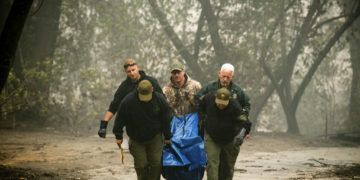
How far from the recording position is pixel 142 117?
744 centimetres

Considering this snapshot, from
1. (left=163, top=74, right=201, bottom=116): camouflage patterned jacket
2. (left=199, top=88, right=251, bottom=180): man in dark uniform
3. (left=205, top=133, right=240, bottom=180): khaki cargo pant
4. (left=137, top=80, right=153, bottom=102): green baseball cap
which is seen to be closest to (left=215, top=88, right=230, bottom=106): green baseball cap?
(left=199, top=88, right=251, bottom=180): man in dark uniform

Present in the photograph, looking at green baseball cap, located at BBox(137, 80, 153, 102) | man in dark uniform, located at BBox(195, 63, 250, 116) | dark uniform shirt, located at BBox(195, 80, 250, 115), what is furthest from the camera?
dark uniform shirt, located at BBox(195, 80, 250, 115)

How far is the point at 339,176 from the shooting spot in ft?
31.3

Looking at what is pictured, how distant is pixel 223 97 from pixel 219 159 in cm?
106

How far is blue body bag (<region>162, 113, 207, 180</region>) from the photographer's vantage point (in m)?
7.67

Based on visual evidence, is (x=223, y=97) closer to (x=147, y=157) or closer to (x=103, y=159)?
(x=147, y=157)

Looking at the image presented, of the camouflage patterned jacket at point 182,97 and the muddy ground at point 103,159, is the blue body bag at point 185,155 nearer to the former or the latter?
the camouflage patterned jacket at point 182,97

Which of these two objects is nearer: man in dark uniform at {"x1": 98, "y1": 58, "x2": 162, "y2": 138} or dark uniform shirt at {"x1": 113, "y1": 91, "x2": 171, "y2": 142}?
dark uniform shirt at {"x1": 113, "y1": 91, "x2": 171, "y2": 142}

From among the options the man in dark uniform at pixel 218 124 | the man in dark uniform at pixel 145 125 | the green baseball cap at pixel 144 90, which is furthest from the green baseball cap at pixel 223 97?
the green baseball cap at pixel 144 90

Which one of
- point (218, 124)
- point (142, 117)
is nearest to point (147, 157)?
point (142, 117)

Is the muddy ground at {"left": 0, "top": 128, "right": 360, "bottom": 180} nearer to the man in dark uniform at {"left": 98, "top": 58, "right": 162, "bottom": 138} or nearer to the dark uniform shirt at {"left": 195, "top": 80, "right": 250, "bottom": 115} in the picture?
the man in dark uniform at {"left": 98, "top": 58, "right": 162, "bottom": 138}

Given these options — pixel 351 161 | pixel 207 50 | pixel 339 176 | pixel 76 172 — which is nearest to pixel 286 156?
pixel 351 161

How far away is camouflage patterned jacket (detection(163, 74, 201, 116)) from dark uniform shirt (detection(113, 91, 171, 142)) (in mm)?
1040

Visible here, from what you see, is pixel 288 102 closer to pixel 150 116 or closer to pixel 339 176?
pixel 339 176
